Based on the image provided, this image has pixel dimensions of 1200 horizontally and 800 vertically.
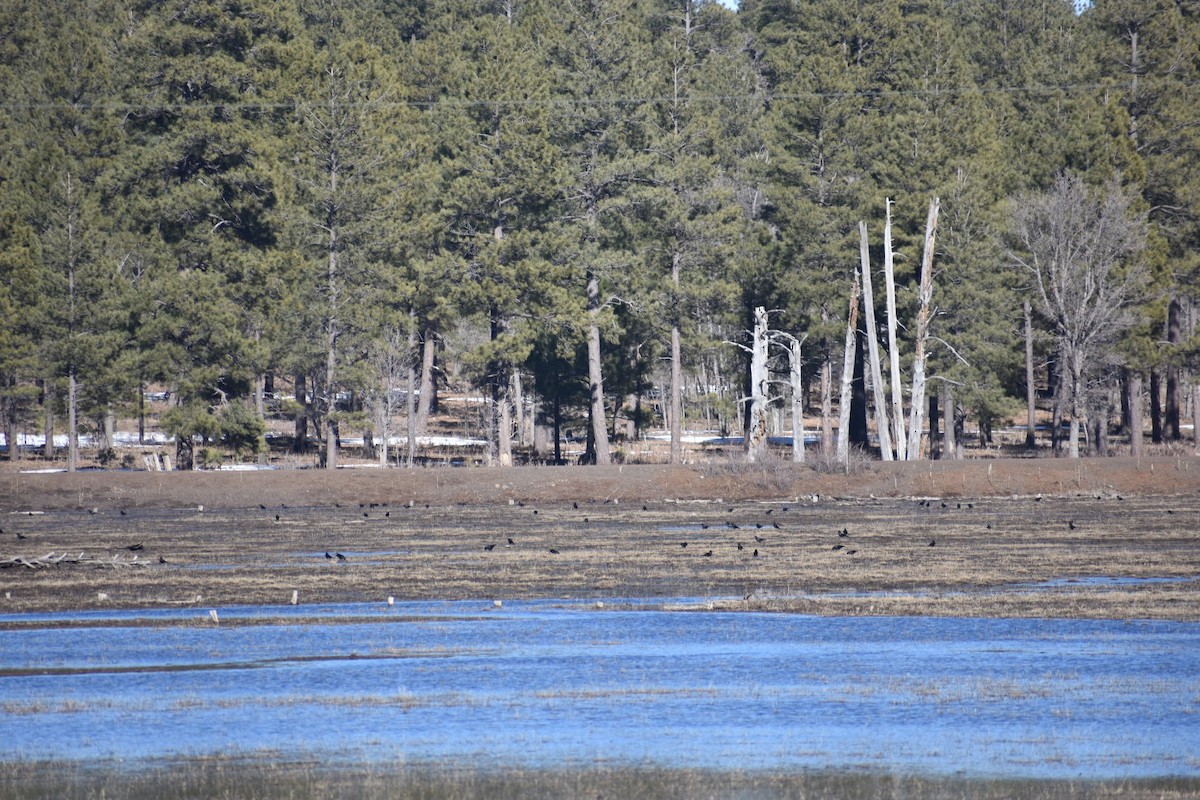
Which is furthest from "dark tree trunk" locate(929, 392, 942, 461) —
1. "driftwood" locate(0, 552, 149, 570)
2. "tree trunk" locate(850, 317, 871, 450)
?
"driftwood" locate(0, 552, 149, 570)

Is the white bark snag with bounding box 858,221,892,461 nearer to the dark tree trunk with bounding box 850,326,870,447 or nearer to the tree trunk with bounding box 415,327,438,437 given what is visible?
the dark tree trunk with bounding box 850,326,870,447

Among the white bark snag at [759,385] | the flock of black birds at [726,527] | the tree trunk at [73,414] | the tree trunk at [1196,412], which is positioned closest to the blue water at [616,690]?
the flock of black birds at [726,527]

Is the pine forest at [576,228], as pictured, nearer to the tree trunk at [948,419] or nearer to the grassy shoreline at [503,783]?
the tree trunk at [948,419]

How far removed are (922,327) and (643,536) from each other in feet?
91.1

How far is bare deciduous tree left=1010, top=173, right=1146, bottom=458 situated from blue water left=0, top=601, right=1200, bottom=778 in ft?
135

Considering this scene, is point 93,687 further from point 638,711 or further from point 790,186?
point 790,186

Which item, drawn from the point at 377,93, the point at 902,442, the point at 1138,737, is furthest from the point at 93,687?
the point at 377,93

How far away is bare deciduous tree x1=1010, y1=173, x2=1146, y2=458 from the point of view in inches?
2527

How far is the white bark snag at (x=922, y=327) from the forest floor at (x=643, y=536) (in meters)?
8.45

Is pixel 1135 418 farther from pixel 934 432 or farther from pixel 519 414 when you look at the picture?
pixel 519 414

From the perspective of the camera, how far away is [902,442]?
2466 inches

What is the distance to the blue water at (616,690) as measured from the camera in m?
18.0

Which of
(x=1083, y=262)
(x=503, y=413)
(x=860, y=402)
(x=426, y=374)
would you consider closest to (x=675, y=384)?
(x=503, y=413)

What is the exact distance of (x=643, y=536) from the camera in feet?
136
